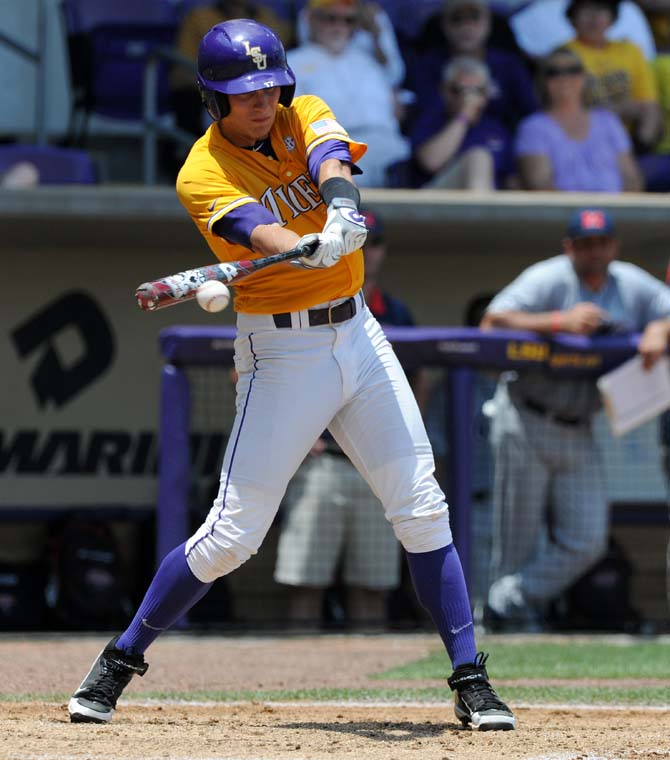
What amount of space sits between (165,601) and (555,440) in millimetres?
3371

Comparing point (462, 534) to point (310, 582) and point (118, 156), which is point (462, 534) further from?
point (118, 156)

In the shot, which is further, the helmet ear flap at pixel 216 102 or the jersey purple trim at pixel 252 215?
the helmet ear flap at pixel 216 102

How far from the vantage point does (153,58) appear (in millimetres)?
7824

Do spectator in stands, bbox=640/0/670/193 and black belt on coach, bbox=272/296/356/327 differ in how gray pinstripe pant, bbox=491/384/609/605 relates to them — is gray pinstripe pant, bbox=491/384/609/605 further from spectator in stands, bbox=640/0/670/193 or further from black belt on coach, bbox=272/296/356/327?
black belt on coach, bbox=272/296/356/327

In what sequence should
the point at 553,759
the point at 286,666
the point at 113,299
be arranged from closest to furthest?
1. the point at 553,759
2. the point at 286,666
3. the point at 113,299

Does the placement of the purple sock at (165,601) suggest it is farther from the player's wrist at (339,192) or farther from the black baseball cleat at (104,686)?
the player's wrist at (339,192)

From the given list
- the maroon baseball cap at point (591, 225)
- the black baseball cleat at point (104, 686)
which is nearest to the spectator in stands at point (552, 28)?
the maroon baseball cap at point (591, 225)

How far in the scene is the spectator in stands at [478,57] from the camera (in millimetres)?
8453

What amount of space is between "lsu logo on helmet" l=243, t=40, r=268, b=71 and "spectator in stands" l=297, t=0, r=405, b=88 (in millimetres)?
4787

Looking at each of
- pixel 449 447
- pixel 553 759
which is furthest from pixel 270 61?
pixel 449 447

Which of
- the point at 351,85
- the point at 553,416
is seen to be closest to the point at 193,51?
the point at 351,85

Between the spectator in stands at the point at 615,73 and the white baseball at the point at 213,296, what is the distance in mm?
5813

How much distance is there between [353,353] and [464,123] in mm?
4543

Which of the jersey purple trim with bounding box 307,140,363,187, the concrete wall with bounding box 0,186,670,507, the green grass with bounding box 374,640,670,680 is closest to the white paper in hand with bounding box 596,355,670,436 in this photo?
the green grass with bounding box 374,640,670,680
